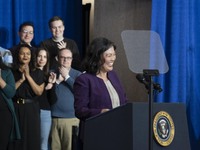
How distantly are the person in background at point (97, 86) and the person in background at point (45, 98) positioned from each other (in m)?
1.93

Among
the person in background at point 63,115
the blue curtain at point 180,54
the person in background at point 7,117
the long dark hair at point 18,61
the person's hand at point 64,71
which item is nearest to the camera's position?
the person in background at point 7,117

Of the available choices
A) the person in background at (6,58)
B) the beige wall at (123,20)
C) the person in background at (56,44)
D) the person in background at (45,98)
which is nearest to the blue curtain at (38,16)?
the beige wall at (123,20)

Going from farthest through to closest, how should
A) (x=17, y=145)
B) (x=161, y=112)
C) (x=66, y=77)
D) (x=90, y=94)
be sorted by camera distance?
(x=66, y=77) → (x=17, y=145) → (x=90, y=94) → (x=161, y=112)

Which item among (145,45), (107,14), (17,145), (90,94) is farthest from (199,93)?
(145,45)

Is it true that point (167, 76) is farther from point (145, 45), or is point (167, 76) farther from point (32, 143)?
point (145, 45)

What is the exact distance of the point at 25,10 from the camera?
6031mm

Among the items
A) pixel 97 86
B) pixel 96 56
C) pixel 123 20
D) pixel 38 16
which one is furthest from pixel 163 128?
pixel 38 16

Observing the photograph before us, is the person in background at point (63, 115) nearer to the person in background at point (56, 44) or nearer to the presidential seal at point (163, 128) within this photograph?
the person in background at point (56, 44)

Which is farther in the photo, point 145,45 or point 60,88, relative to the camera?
point 60,88

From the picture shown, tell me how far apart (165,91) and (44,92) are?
1.54m

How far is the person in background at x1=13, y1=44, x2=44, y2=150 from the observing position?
471cm

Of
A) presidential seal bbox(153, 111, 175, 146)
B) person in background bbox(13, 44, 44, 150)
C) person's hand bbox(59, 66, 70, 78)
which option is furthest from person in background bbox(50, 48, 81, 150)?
presidential seal bbox(153, 111, 175, 146)

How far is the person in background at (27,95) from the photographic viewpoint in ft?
15.4

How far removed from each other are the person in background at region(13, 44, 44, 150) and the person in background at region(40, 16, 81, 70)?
415 millimetres
